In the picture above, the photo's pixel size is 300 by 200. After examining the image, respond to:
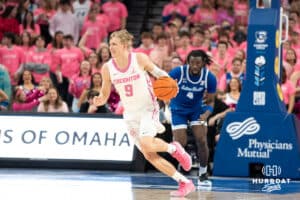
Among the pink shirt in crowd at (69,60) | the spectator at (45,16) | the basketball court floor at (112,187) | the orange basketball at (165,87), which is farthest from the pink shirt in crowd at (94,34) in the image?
the orange basketball at (165,87)

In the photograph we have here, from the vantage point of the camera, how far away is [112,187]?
1398 centimetres

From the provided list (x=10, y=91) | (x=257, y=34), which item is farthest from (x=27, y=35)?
(x=257, y=34)

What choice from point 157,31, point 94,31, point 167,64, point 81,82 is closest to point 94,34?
point 94,31

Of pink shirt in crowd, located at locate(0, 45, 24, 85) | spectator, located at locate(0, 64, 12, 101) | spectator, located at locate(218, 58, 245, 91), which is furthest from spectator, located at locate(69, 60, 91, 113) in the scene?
spectator, located at locate(218, 58, 245, 91)

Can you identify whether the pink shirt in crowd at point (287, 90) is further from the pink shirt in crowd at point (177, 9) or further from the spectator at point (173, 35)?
the pink shirt in crowd at point (177, 9)

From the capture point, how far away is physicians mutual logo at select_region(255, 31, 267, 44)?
16.0m

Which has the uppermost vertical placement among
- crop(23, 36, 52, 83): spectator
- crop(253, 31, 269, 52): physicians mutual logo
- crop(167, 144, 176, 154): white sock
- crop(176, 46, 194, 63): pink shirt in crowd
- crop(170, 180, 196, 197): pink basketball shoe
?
crop(253, 31, 269, 52): physicians mutual logo

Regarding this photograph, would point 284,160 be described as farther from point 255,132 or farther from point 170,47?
point 170,47

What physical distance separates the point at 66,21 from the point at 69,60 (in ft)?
6.66

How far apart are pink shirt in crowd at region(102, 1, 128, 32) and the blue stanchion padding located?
801 centimetres

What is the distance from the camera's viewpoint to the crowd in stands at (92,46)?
19219 millimetres

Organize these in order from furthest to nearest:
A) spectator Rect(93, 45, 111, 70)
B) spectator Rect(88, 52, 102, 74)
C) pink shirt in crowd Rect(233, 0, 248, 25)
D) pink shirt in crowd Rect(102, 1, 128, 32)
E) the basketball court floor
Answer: pink shirt in crowd Rect(102, 1, 128, 32)
pink shirt in crowd Rect(233, 0, 248, 25)
spectator Rect(93, 45, 111, 70)
spectator Rect(88, 52, 102, 74)
the basketball court floor

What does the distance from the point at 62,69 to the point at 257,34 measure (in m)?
6.79

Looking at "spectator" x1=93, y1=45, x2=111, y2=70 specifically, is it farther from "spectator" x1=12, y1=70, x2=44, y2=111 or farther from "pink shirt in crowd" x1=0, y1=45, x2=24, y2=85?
"pink shirt in crowd" x1=0, y1=45, x2=24, y2=85
